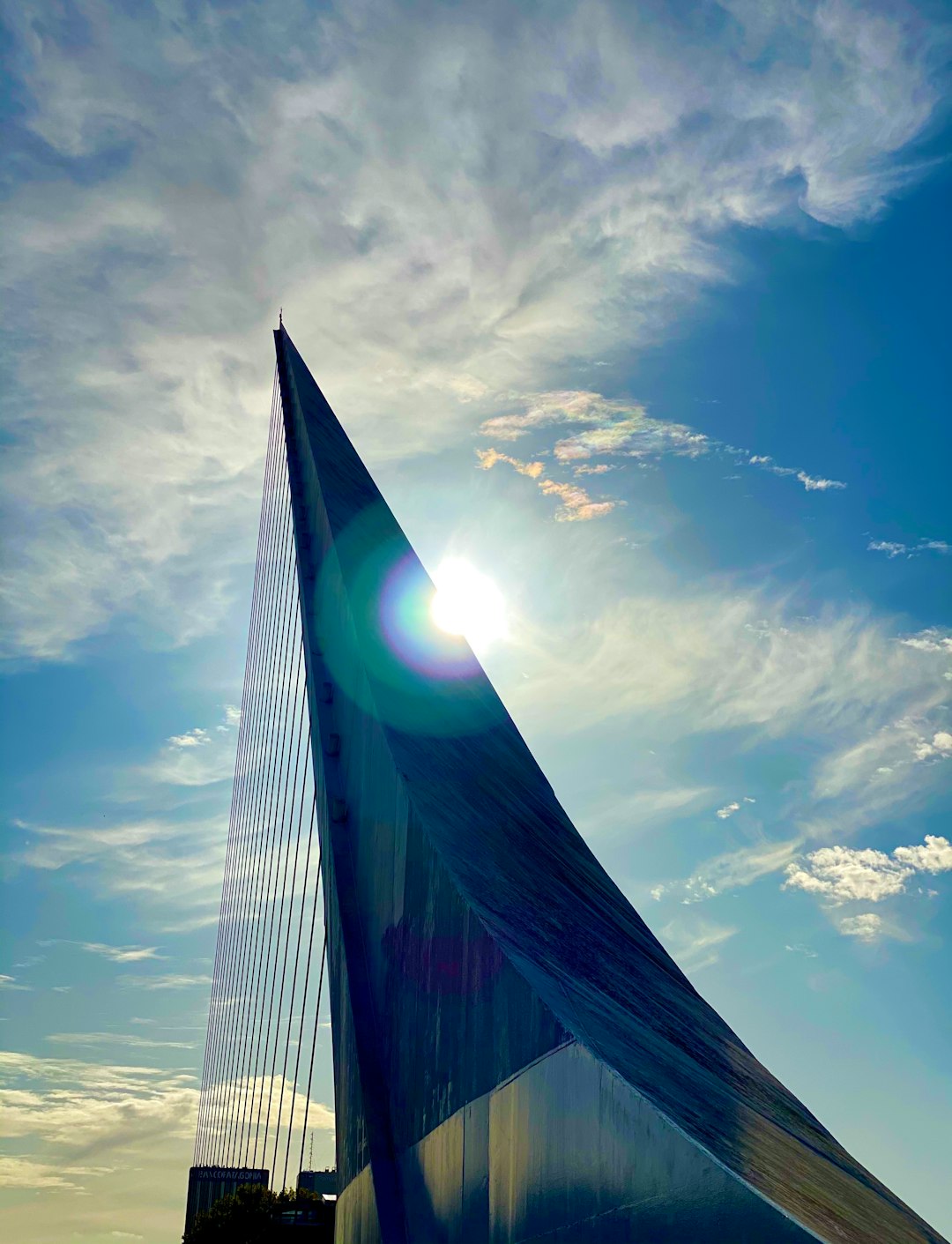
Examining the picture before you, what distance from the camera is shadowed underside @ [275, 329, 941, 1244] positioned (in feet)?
17.1

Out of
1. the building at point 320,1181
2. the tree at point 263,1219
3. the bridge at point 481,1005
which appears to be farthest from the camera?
the building at point 320,1181

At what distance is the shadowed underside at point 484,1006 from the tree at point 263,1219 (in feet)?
94.2

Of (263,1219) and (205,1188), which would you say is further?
(205,1188)

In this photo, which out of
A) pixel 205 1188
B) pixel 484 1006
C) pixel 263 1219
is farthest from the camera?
pixel 205 1188

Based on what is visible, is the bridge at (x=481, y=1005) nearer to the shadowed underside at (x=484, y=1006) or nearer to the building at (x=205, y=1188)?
the shadowed underside at (x=484, y=1006)

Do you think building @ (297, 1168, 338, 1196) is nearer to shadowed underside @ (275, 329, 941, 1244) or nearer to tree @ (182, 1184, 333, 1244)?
tree @ (182, 1184, 333, 1244)

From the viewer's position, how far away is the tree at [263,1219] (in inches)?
1565

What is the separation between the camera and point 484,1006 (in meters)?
7.68

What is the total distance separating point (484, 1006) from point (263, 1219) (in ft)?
127

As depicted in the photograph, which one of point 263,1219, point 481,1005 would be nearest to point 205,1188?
point 263,1219

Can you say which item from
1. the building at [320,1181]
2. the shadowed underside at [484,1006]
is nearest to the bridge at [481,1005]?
the shadowed underside at [484,1006]

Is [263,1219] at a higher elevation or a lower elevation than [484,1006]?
higher

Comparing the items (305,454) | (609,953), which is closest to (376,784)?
(609,953)

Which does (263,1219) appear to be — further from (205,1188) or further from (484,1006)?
(484,1006)
